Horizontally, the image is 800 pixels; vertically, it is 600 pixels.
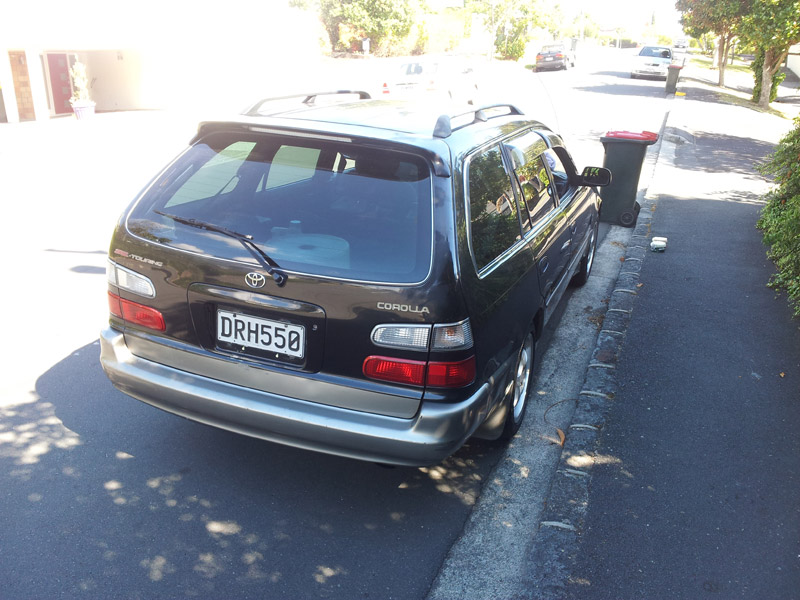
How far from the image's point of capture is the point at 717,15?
26.5 metres

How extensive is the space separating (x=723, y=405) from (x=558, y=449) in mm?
1295

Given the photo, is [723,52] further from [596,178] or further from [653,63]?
[596,178]

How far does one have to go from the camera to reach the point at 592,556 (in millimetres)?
3299

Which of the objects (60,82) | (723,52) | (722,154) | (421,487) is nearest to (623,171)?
(421,487)

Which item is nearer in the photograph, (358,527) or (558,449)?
(358,527)

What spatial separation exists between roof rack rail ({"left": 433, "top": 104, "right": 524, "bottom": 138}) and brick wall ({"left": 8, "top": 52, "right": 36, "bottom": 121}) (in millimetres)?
22299

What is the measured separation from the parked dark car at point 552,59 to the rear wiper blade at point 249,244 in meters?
45.2

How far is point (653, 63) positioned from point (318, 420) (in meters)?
38.4

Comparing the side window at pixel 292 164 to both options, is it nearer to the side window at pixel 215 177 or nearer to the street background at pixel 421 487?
the side window at pixel 215 177

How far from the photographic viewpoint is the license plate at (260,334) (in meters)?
3.16

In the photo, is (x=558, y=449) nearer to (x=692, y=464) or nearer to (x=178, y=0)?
(x=692, y=464)

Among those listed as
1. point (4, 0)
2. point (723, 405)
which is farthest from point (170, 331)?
point (4, 0)

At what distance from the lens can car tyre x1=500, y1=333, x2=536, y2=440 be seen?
4070mm

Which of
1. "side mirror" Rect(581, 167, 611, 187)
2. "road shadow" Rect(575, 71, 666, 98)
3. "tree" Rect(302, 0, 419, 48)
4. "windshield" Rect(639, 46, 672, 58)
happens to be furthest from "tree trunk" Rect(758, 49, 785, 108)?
"tree" Rect(302, 0, 419, 48)
